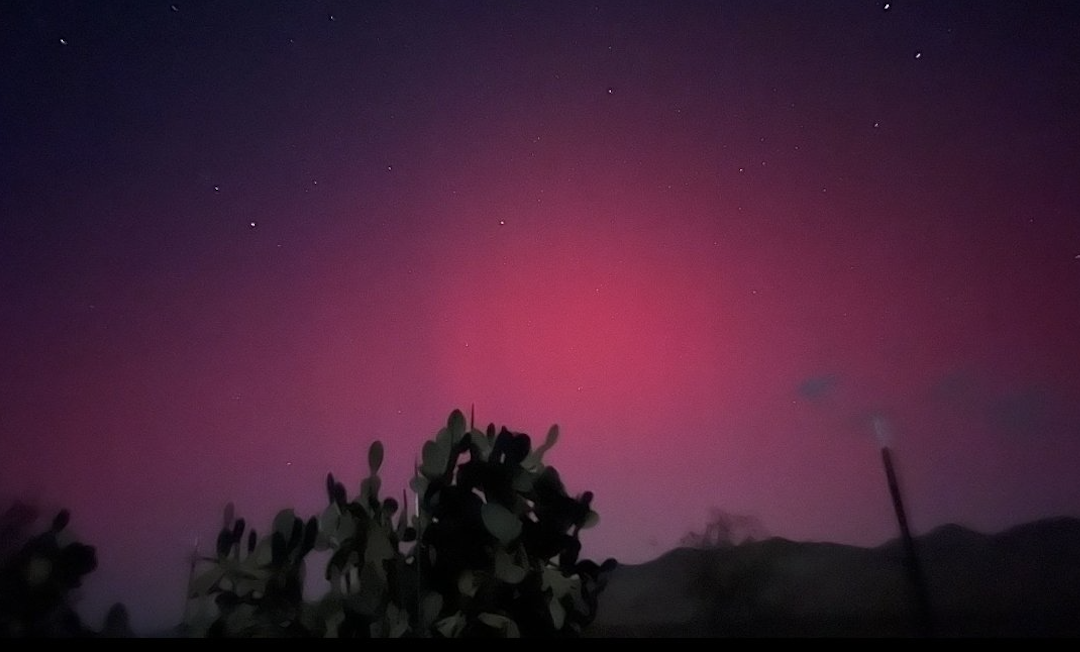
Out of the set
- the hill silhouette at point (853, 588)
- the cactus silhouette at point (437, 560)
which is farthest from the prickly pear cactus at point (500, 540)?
the hill silhouette at point (853, 588)

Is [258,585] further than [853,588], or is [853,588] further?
[853,588]

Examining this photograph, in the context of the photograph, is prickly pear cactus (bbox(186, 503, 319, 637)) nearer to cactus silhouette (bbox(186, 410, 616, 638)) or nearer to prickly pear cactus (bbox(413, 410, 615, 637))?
cactus silhouette (bbox(186, 410, 616, 638))

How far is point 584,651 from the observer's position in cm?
65

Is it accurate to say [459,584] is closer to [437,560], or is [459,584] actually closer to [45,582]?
[437,560]

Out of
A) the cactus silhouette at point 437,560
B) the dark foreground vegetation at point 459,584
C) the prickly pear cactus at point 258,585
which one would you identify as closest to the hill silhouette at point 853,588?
the dark foreground vegetation at point 459,584

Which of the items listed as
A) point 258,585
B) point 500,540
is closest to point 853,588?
point 500,540

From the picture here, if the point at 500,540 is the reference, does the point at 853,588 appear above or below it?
below

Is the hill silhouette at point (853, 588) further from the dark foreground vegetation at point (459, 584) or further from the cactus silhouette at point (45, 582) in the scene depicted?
the cactus silhouette at point (45, 582)

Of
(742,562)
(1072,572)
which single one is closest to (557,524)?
(742,562)

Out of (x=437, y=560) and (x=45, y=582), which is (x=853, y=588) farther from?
(x=45, y=582)

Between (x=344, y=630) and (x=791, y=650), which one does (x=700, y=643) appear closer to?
(x=791, y=650)

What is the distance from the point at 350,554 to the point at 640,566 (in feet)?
2.97

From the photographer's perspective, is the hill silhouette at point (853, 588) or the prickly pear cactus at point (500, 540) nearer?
the prickly pear cactus at point (500, 540)

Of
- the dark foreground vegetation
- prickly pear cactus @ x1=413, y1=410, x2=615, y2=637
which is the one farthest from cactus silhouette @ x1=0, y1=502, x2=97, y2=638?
prickly pear cactus @ x1=413, y1=410, x2=615, y2=637
